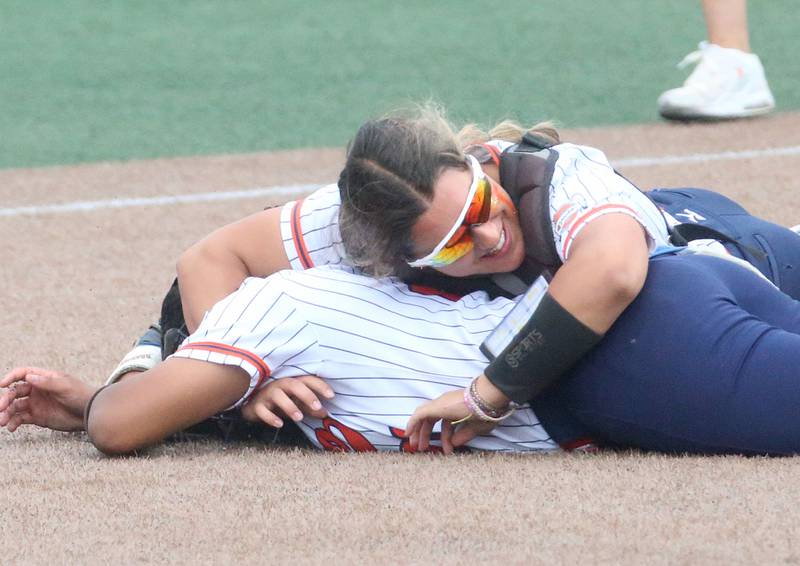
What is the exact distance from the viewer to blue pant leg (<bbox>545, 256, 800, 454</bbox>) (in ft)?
6.49

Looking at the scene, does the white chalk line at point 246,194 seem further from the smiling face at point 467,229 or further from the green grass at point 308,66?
the smiling face at point 467,229

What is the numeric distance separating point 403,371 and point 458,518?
37 centimetres

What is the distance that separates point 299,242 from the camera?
8.07 ft

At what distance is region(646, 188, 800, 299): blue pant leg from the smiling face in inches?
17.3

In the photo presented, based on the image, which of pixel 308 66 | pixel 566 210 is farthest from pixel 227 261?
pixel 308 66

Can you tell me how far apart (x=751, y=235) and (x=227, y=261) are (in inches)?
36.0

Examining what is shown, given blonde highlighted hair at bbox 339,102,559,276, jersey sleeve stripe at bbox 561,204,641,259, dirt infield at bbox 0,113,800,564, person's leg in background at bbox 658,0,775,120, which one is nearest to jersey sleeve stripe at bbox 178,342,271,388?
dirt infield at bbox 0,113,800,564

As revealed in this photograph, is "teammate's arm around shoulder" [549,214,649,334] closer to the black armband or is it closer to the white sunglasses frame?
the black armband

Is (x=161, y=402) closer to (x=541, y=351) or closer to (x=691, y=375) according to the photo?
(x=541, y=351)

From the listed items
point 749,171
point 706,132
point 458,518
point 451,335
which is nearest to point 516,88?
point 706,132

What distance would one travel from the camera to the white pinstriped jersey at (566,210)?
6.84 feet

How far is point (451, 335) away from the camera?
216 centimetres

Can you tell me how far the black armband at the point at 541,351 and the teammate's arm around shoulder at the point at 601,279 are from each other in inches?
0.6

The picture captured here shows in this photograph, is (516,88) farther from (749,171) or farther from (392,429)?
(392,429)
